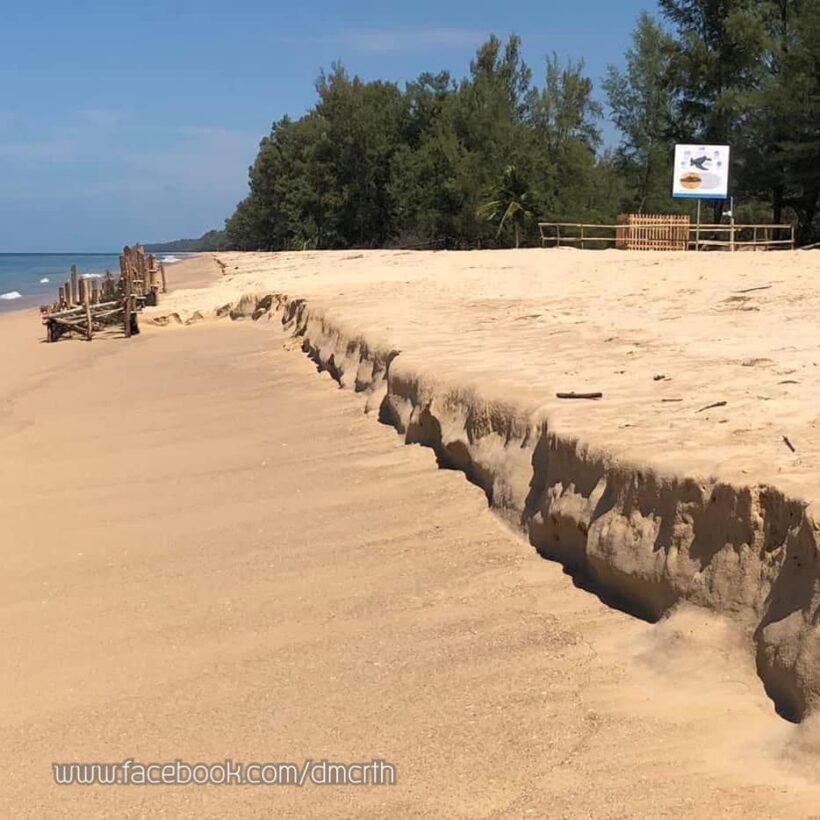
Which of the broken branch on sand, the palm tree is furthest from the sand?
the palm tree

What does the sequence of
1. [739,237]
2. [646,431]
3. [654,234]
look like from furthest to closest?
[739,237] < [654,234] < [646,431]

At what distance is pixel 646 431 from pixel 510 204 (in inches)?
1614

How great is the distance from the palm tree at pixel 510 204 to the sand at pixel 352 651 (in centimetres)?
3805

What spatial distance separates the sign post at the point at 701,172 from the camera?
29219mm

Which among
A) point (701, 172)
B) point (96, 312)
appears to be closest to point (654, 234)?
point (701, 172)

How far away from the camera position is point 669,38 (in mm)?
42312

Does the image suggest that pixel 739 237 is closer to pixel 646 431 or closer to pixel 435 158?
pixel 435 158

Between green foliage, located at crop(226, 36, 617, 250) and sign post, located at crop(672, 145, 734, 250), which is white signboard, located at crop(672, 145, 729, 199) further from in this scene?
green foliage, located at crop(226, 36, 617, 250)

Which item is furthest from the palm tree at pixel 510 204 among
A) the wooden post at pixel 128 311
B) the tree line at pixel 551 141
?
the wooden post at pixel 128 311

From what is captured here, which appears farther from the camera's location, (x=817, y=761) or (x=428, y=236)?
(x=428, y=236)

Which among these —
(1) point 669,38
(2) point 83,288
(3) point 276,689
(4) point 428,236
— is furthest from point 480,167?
(3) point 276,689

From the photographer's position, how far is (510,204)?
4412 centimetres

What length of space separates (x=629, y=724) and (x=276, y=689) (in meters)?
1.25

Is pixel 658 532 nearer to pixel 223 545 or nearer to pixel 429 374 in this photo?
pixel 223 545
